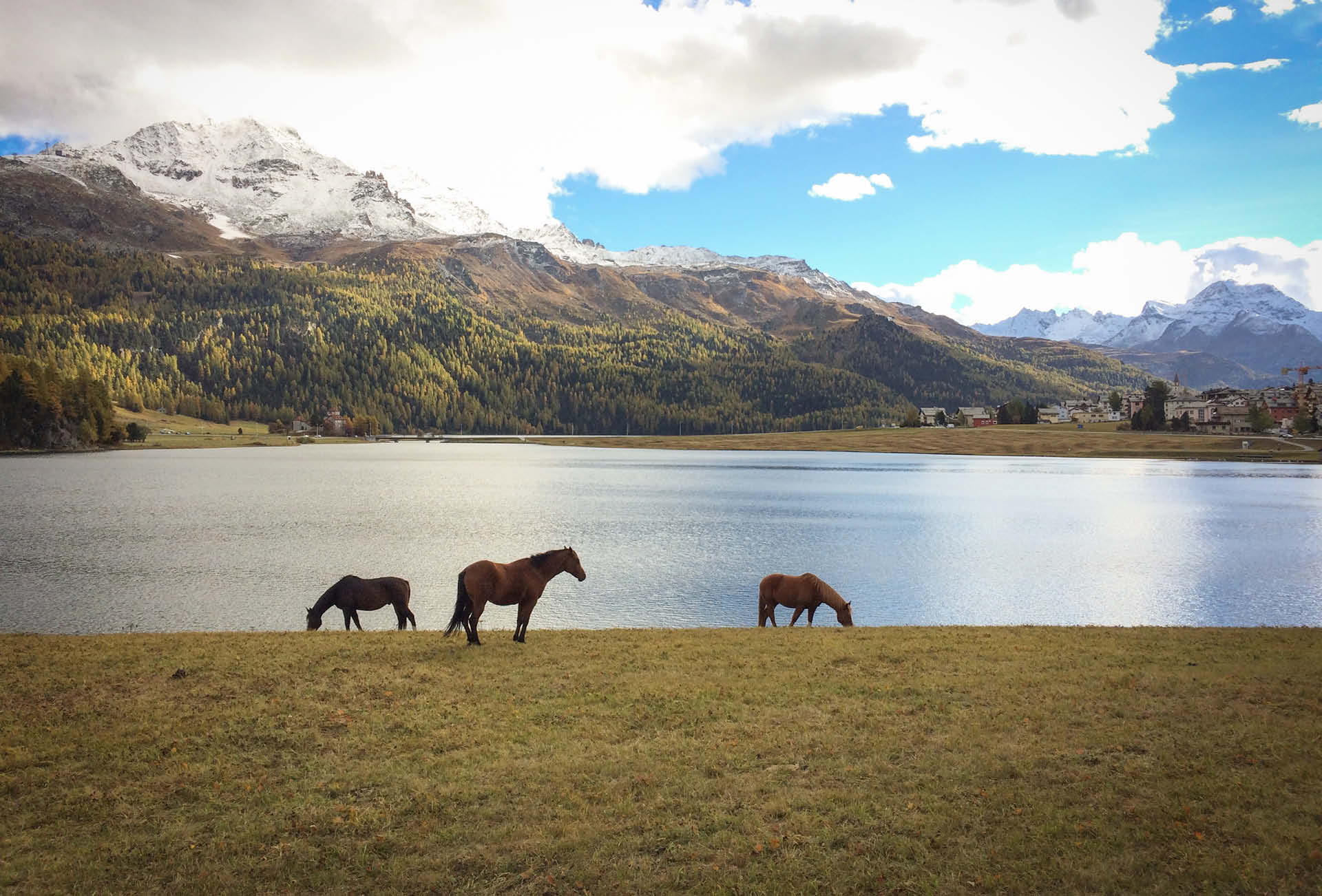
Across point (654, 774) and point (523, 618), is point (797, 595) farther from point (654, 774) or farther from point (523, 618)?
point (654, 774)

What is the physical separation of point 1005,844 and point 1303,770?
5.72m

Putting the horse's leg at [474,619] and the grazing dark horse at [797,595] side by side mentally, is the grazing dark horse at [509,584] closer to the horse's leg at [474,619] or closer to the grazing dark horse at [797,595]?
the horse's leg at [474,619]

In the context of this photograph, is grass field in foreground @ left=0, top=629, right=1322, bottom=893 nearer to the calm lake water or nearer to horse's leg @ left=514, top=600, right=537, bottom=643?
horse's leg @ left=514, top=600, right=537, bottom=643

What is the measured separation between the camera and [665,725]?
1438 cm

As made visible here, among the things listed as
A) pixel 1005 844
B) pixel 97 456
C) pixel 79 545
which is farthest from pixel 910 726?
pixel 97 456

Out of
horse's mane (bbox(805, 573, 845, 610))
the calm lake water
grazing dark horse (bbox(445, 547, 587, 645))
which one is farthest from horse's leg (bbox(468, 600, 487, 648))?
horse's mane (bbox(805, 573, 845, 610))

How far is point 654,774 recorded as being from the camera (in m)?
12.1

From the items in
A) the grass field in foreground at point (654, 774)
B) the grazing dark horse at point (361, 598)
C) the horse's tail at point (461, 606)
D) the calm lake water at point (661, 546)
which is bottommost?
the calm lake water at point (661, 546)

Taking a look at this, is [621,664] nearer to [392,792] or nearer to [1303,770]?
[392,792]

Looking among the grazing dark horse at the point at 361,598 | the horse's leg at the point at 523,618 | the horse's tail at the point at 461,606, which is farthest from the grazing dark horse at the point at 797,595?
the grazing dark horse at the point at 361,598

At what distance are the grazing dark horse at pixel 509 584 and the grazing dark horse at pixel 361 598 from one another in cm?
863

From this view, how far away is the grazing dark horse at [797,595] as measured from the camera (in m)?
27.5

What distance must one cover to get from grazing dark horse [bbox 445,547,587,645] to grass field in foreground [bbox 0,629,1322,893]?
5.18 feet

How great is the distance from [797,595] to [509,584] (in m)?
11.4
